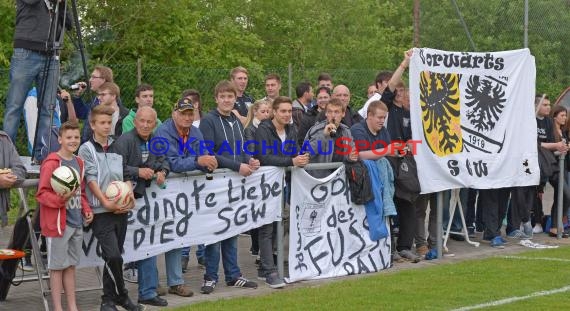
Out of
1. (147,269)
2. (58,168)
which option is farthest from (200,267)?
(58,168)

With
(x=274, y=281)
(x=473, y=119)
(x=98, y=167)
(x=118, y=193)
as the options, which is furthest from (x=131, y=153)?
(x=473, y=119)

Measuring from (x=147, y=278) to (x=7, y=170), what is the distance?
5.81 ft

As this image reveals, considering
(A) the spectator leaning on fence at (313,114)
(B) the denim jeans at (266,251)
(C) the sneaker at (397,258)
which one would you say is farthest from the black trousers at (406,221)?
(B) the denim jeans at (266,251)

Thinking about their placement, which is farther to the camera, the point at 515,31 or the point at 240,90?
the point at 515,31

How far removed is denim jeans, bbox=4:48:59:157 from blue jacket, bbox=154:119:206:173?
44.4 inches

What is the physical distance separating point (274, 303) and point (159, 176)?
5.39 feet

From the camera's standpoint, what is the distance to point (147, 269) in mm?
9008

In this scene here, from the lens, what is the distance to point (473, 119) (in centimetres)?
1229

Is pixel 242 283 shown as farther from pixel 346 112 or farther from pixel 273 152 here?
pixel 346 112

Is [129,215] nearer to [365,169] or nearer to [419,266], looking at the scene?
[365,169]

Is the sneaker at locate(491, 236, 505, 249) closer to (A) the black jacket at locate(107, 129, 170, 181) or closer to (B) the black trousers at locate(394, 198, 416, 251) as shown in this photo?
(B) the black trousers at locate(394, 198, 416, 251)

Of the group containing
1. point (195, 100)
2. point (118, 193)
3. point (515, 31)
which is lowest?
point (118, 193)

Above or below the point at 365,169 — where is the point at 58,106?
above

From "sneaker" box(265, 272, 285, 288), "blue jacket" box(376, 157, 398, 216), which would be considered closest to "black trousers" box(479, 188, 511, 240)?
"blue jacket" box(376, 157, 398, 216)
